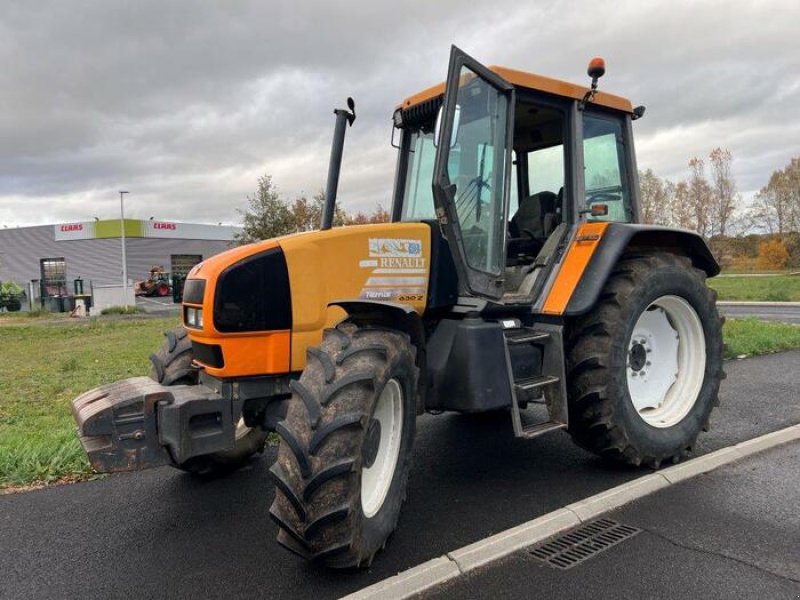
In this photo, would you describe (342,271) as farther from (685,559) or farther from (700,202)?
(700,202)

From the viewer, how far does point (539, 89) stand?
4535 mm

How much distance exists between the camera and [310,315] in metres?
3.66

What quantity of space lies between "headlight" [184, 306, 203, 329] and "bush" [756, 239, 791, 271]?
5080cm

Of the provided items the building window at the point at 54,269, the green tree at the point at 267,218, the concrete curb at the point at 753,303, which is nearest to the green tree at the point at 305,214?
the green tree at the point at 267,218

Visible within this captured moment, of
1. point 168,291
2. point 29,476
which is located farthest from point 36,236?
point 29,476

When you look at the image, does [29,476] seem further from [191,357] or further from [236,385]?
[236,385]

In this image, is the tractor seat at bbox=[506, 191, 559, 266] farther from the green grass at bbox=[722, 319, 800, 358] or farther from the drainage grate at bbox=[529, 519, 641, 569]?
the green grass at bbox=[722, 319, 800, 358]

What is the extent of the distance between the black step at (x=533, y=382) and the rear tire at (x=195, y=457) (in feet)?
6.08

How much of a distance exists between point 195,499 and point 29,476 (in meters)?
1.43

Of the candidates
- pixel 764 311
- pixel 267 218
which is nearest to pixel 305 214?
pixel 267 218

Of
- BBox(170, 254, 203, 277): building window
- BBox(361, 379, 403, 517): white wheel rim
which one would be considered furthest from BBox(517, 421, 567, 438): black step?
BBox(170, 254, 203, 277): building window

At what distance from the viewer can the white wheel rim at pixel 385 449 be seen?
3.37m

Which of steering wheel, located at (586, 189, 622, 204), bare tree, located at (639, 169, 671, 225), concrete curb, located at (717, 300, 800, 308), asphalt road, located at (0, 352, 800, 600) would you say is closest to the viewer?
asphalt road, located at (0, 352, 800, 600)

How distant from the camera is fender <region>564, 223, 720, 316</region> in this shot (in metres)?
4.30
